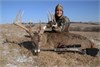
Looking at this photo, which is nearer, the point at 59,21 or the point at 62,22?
the point at 62,22

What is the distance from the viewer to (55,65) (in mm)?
6371

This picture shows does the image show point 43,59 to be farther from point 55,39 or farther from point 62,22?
point 62,22

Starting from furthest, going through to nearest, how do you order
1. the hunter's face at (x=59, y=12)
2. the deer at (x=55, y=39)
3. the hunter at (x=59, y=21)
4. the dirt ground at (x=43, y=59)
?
the hunter's face at (x=59, y=12)
the hunter at (x=59, y=21)
the deer at (x=55, y=39)
the dirt ground at (x=43, y=59)

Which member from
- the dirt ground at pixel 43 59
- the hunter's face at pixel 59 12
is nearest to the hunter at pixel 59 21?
the hunter's face at pixel 59 12

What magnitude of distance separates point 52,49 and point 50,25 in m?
1.29

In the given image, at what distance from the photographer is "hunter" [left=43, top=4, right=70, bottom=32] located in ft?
28.6

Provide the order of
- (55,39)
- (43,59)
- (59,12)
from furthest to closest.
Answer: (59,12), (55,39), (43,59)

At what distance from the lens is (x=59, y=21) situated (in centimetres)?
894

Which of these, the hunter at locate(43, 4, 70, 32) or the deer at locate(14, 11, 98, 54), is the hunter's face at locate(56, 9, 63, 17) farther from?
the deer at locate(14, 11, 98, 54)

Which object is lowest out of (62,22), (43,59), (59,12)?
(43,59)

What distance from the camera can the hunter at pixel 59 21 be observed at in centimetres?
870

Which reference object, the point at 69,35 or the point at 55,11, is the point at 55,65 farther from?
the point at 55,11

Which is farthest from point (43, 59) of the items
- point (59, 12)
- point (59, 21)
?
point (59, 12)

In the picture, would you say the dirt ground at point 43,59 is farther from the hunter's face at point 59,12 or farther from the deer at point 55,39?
the hunter's face at point 59,12
